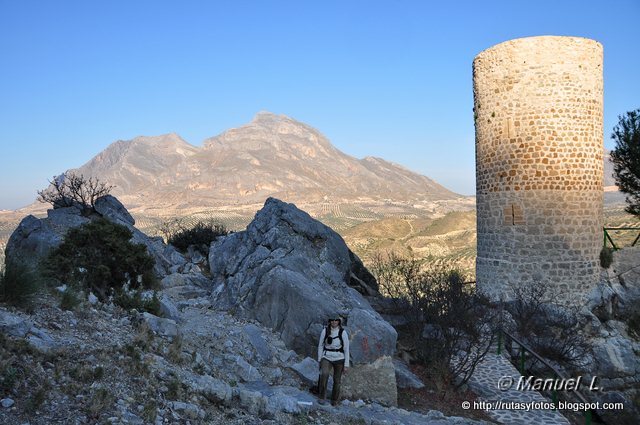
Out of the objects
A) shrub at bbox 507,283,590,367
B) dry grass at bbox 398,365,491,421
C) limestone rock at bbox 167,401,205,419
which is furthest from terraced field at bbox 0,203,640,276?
limestone rock at bbox 167,401,205,419

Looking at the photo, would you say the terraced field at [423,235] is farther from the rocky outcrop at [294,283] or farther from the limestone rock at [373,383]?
the limestone rock at [373,383]

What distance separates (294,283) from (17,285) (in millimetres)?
5144

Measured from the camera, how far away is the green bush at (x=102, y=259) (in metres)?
10.8

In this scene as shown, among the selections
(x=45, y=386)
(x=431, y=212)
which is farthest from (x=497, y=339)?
(x=431, y=212)

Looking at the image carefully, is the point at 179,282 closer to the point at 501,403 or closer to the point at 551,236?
the point at 501,403

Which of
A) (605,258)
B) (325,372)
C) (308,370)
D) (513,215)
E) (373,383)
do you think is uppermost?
(513,215)

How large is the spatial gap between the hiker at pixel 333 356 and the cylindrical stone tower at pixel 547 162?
340 inches

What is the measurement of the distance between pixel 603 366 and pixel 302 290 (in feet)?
32.5

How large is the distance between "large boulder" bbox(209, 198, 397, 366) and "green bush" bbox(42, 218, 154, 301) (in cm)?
222

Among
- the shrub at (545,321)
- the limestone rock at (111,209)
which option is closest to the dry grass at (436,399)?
the shrub at (545,321)

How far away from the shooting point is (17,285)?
6.23m

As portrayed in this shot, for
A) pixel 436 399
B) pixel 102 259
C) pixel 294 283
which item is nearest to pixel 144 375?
pixel 294 283

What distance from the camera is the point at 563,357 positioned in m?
12.9

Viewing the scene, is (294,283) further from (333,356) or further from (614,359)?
(614,359)
